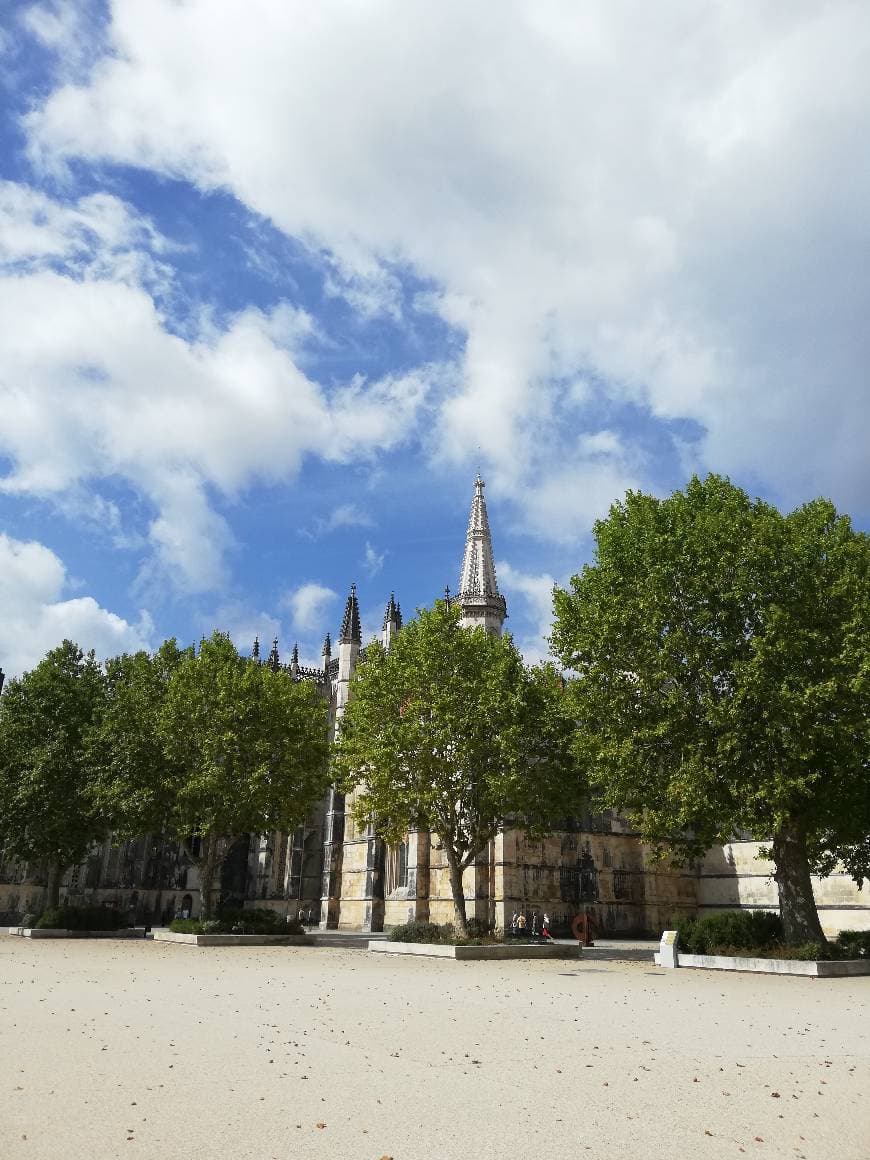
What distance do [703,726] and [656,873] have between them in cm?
2426

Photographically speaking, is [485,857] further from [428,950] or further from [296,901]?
[296,901]

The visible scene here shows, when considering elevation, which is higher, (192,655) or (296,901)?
(192,655)

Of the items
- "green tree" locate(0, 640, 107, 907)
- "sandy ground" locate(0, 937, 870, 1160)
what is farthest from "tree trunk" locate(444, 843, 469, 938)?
"green tree" locate(0, 640, 107, 907)

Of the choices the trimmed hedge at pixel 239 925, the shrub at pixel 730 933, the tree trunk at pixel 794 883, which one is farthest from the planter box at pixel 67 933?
the tree trunk at pixel 794 883

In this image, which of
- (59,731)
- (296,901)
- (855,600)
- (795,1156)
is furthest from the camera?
(296,901)

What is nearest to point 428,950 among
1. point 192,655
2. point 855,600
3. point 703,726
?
point 703,726

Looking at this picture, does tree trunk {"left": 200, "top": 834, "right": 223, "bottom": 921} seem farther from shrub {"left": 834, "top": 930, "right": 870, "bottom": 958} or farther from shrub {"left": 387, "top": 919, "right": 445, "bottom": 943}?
shrub {"left": 834, "top": 930, "right": 870, "bottom": 958}

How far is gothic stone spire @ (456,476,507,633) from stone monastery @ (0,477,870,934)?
391 inches

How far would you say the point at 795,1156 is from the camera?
6.36m

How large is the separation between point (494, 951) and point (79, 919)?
20.3m

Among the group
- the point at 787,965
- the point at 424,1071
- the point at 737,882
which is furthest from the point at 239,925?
the point at 737,882

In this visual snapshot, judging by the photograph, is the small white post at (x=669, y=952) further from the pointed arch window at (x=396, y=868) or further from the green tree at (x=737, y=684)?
the pointed arch window at (x=396, y=868)

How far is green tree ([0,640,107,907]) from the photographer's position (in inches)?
1497

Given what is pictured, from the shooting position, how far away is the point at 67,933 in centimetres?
3588
